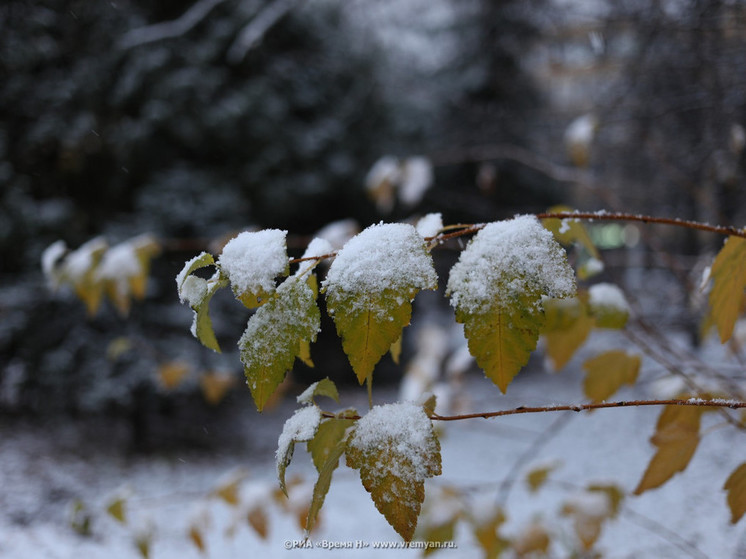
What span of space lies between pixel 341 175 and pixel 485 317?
18.4ft

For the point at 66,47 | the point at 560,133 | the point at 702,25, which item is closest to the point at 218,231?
the point at 66,47

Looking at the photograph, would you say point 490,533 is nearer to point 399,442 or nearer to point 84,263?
point 399,442

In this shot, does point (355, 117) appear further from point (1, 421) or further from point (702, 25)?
point (1, 421)

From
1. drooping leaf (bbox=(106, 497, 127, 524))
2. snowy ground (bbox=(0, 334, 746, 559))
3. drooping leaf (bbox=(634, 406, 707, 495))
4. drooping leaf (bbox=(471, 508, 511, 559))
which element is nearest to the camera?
drooping leaf (bbox=(634, 406, 707, 495))

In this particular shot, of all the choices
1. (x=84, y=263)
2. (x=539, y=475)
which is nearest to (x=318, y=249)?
(x=84, y=263)

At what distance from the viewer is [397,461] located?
49 centimetres

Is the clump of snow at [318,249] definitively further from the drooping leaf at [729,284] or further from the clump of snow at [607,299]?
the clump of snow at [607,299]

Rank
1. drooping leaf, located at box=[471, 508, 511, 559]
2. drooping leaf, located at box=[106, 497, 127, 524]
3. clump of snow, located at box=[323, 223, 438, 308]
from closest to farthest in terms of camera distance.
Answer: clump of snow, located at box=[323, 223, 438, 308]
drooping leaf, located at box=[471, 508, 511, 559]
drooping leaf, located at box=[106, 497, 127, 524]

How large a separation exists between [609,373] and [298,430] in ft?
2.47

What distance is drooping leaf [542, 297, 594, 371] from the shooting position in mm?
1046

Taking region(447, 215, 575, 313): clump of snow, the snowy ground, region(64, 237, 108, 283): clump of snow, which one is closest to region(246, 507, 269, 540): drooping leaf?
the snowy ground

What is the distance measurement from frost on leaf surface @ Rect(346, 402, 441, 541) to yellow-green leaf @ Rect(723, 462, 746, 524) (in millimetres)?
441

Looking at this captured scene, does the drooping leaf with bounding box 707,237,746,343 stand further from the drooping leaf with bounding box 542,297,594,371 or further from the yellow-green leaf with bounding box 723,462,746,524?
the drooping leaf with bounding box 542,297,594,371

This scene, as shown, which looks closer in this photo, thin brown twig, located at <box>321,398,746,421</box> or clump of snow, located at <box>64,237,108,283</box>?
thin brown twig, located at <box>321,398,746,421</box>
